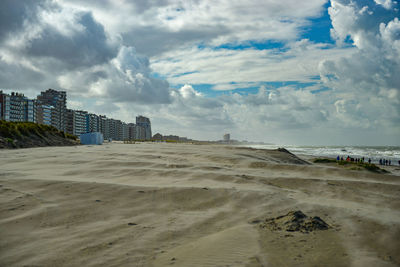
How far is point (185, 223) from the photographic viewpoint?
3.70 metres

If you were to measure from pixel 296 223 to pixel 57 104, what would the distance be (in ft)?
438

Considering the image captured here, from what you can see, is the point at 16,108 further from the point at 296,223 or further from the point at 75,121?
the point at 296,223

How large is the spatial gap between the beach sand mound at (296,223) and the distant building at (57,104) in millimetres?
122542

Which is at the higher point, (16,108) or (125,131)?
(16,108)

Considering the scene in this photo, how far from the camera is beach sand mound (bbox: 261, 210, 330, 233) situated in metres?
3.50

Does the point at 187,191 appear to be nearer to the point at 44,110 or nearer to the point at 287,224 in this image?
the point at 287,224

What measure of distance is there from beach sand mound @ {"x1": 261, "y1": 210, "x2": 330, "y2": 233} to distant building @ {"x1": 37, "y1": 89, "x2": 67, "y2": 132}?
123m

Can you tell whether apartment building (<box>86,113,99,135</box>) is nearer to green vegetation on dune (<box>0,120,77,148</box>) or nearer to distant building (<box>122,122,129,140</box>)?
distant building (<box>122,122,129,140</box>)

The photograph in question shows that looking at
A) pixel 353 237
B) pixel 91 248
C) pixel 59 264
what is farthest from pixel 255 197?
pixel 59 264

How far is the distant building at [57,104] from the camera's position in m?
112

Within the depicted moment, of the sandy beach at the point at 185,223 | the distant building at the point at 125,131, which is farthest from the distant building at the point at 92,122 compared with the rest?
the sandy beach at the point at 185,223

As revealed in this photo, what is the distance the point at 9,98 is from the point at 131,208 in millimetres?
109390

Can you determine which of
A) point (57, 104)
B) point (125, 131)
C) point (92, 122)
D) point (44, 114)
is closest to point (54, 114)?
point (44, 114)

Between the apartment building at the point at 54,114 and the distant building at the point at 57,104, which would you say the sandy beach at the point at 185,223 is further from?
the distant building at the point at 57,104
